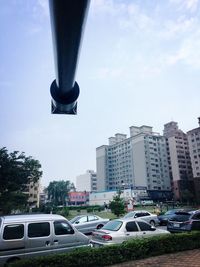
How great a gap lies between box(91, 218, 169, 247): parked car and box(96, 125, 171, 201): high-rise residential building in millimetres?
95227

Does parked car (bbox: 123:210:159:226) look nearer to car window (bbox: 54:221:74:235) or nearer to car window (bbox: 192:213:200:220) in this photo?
car window (bbox: 192:213:200:220)

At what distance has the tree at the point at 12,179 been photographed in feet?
134

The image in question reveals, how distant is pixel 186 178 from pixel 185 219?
106 metres

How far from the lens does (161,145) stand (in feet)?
410

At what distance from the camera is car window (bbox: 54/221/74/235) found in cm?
947

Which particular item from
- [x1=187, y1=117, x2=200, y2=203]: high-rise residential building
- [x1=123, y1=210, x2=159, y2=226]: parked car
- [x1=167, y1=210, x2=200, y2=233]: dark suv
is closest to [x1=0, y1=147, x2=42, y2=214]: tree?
[x1=123, y1=210, x2=159, y2=226]: parked car

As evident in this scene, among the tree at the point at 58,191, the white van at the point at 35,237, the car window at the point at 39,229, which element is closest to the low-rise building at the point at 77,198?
the tree at the point at 58,191

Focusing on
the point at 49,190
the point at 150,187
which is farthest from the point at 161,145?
the point at 49,190

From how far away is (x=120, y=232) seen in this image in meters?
11.0

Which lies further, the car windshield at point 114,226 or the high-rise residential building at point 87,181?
the high-rise residential building at point 87,181

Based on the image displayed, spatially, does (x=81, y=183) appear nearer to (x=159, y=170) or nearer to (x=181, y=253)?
(x=159, y=170)

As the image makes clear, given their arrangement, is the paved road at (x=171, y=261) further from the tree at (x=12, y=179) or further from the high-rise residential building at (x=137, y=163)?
the high-rise residential building at (x=137, y=163)

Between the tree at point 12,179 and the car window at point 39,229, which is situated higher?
the tree at point 12,179

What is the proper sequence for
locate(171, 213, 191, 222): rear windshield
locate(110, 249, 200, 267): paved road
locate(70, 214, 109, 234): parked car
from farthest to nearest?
locate(70, 214, 109, 234): parked car
locate(171, 213, 191, 222): rear windshield
locate(110, 249, 200, 267): paved road
